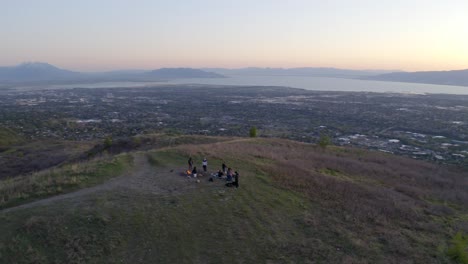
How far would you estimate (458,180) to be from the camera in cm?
3753

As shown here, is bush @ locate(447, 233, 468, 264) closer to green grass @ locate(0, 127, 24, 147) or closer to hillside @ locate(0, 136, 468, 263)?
hillside @ locate(0, 136, 468, 263)

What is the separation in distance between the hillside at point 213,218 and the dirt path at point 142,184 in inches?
2.4

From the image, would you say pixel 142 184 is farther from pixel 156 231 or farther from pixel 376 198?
pixel 376 198

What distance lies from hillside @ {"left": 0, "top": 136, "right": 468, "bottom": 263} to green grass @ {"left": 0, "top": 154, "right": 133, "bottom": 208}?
62 mm

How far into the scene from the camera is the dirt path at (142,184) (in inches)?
736

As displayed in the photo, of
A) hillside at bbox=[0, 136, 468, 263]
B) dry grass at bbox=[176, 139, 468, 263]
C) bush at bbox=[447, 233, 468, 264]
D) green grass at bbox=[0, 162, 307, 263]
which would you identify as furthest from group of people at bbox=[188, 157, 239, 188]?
bush at bbox=[447, 233, 468, 264]

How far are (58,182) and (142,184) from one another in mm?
4750

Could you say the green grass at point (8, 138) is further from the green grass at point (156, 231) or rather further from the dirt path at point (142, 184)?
the green grass at point (156, 231)

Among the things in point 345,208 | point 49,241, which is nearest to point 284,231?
point 345,208

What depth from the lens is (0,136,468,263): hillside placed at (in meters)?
15.2

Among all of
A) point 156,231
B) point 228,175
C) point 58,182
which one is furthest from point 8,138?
point 156,231

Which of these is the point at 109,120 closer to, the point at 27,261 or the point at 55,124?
the point at 55,124

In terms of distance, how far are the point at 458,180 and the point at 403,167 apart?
214 inches

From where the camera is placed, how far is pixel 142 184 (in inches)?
840
